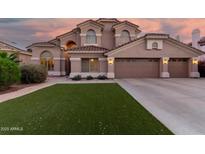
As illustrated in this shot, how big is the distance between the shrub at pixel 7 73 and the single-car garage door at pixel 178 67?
1681cm

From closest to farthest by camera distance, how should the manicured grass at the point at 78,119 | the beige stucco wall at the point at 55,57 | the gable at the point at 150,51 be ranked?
the manicured grass at the point at 78,119 → the gable at the point at 150,51 → the beige stucco wall at the point at 55,57

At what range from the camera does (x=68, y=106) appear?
7.33 metres

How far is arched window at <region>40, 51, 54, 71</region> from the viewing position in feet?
74.5

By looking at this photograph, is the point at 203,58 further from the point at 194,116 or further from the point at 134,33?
the point at 194,116

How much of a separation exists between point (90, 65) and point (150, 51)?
7141mm

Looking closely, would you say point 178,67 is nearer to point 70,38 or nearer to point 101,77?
point 101,77

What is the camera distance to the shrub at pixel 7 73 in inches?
430

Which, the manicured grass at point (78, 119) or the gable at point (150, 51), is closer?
the manicured grass at point (78, 119)

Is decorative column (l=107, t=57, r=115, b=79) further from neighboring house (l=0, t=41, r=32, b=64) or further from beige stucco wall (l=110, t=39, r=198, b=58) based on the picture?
neighboring house (l=0, t=41, r=32, b=64)

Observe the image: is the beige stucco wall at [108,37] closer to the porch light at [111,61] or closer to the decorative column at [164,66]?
the porch light at [111,61]

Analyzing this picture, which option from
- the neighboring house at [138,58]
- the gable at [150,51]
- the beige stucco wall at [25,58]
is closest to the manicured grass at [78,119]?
the neighboring house at [138,58]

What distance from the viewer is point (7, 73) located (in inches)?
442

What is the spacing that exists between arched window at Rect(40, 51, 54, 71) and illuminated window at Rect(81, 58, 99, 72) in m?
4.63

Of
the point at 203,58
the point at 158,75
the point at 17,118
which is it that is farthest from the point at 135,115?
the point at 203,58
